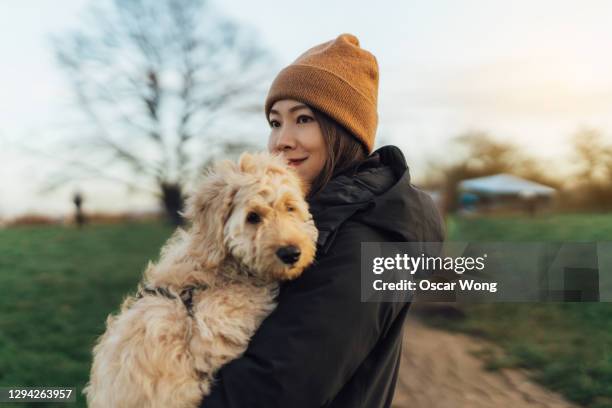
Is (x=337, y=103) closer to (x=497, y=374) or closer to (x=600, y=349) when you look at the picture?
(x=497, y=374)

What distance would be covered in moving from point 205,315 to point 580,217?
49.0 ft

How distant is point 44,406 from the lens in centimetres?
690

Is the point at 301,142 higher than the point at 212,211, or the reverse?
the point at 301,142

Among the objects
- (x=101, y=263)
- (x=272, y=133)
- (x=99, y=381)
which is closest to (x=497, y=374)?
(x=272, y=133)

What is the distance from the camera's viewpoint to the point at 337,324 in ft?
7.13

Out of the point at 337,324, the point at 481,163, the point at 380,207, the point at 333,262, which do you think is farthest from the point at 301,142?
the point at 481,163

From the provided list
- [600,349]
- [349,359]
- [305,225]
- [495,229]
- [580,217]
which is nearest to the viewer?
[349,359]

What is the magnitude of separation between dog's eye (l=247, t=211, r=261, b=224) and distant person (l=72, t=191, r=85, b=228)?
56.3 ft

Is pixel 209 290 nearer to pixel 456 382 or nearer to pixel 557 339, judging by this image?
pixel 456 382

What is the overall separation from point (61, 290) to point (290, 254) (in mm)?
11363

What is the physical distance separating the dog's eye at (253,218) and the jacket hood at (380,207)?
0.29 meters

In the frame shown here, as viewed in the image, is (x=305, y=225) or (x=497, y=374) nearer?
(x=305, y=225)

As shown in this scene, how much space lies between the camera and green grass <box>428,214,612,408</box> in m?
6.87

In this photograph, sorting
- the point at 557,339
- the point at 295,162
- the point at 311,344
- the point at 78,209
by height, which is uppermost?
the point at 78,209
